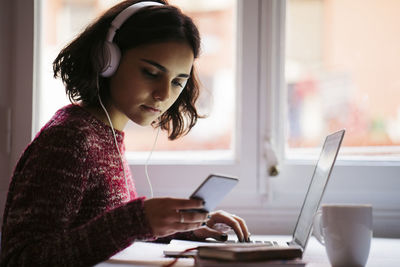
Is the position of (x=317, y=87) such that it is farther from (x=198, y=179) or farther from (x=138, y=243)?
(x=138, y=243)

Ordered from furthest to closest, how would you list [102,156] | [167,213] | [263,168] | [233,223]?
[263,168] < [233,223] < [102,156] < [167,213]

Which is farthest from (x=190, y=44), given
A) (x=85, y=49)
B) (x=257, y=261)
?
(x=257, y=261)

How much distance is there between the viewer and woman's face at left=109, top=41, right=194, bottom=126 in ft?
3.59

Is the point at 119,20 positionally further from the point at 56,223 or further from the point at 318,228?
the point at 318,228

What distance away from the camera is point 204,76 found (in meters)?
1.64

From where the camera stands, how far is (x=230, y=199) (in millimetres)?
1544

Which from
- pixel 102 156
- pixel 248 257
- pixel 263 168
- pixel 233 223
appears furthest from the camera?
pixel 263 168

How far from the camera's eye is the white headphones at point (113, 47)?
1.08m

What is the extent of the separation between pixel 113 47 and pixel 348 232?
23.4 inches

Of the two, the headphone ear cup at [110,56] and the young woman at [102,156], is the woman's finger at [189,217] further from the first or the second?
the headphone ear cup at [110,56]

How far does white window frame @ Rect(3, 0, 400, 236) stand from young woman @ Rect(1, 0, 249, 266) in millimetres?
327

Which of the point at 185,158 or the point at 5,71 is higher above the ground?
the point at 5,71

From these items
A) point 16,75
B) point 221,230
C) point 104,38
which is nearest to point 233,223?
point 221,230

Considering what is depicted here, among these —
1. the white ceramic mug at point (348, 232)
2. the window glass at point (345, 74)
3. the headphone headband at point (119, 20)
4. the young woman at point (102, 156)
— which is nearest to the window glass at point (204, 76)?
the window glass at point (345, 74)
